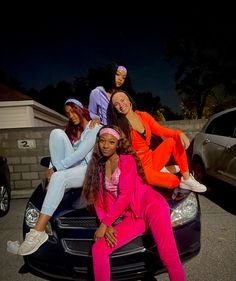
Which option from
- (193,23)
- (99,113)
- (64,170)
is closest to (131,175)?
(64,170)

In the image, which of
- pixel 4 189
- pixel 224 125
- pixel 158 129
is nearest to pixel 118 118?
pixel 158 129

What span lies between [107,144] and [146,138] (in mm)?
891

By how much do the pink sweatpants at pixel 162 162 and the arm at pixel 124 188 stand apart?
524 millimetres

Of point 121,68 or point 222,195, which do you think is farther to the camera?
point 222,195

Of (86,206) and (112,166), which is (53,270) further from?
(112,166)

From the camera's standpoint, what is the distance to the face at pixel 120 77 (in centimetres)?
375

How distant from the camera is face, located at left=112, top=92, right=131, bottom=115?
343cm

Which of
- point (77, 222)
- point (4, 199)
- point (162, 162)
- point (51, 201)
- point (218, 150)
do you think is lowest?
point (4, 199)

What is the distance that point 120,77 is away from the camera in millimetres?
3793

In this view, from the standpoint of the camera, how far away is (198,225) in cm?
277

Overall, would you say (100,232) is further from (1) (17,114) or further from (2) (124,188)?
(1) (17,114)

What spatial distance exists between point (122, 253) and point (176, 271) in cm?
46

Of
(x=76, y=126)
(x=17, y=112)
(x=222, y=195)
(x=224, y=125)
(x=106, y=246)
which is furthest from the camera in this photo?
(x=17, y=112)

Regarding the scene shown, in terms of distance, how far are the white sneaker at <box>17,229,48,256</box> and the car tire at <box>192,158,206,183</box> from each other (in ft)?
13.1
